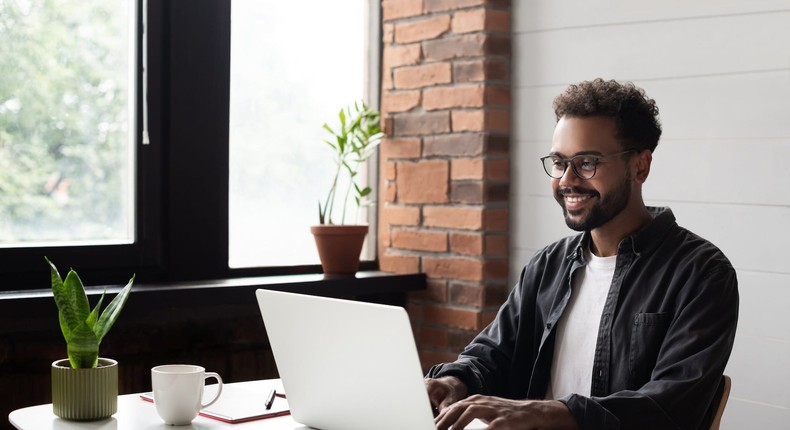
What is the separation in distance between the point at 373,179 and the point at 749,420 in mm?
1604

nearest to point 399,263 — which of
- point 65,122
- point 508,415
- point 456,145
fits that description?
point 456,145

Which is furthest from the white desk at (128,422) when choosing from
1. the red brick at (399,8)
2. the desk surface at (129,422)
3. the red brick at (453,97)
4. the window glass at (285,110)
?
the red brick at (399,8)

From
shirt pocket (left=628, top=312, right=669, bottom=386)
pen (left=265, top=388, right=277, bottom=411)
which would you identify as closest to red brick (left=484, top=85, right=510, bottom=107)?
shirt pocket (left=628, top=312, right=669, bottom=386)

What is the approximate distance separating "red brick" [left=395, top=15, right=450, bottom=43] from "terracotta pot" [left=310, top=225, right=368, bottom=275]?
711 millimetres

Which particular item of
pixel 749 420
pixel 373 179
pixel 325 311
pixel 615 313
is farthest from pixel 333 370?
pixel 373 179

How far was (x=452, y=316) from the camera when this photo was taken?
352cm

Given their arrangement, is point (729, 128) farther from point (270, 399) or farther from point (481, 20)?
point (270, 399)

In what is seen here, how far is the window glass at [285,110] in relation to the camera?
342 centimetres

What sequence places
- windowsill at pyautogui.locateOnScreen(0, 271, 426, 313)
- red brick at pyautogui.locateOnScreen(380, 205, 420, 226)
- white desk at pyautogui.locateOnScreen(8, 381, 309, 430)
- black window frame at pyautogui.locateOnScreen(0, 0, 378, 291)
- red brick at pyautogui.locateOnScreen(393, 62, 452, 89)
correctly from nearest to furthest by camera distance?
white desk at pyautogui.locateOnScreen(8, 381, 309, 430) → windowsill at pyautogui.locateOnScreen(0, 271, 426, 313) → black window frame at pyautogui.locateOnScreen(0, 0, 378, 291) → red brick at pyautogui.locateOnScreen(393, 62, 452, 89) → red brick at pyautogui.locateOnScreen(380, 205, 420, 226)

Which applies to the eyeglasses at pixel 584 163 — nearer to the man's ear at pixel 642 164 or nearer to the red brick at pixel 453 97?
the man's ear at pixel 642 164

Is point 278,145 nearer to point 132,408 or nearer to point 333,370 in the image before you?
point 132,408

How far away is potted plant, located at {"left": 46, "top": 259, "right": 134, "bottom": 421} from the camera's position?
1.97 meters

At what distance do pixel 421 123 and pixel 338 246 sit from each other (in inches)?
21.4

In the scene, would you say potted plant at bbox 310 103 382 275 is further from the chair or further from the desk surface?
the chair
